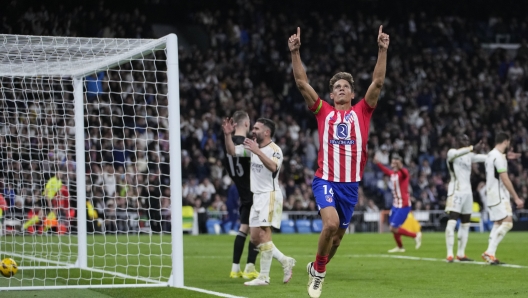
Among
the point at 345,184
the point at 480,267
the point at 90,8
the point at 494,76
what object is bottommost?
the point at 480,267

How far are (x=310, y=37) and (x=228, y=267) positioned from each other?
70.9 feet

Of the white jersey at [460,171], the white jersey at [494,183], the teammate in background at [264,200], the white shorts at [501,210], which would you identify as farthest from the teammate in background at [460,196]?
the teammate in background at [264,200]

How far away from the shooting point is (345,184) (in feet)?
28.3

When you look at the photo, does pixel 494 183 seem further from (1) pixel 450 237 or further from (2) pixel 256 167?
(2) pixel 256 167

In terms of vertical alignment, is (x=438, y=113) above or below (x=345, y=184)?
above

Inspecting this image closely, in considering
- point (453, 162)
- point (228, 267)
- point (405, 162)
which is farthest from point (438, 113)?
point (228, 267)

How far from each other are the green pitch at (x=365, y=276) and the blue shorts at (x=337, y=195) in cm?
136

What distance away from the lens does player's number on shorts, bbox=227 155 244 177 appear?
12.0 metres

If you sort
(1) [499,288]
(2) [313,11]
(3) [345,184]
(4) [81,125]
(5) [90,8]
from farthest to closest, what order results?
(2) [313,11], (5) [90,8], (4) [81,125], (1) [499,288], (3) [345,184]

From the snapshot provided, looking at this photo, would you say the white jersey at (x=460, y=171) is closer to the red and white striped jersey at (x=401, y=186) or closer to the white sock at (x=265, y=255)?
the red and white striped jersey at (x=401, y=186)

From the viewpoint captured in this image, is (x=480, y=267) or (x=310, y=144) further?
(x=310, y=144)

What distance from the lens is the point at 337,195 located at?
8.61 metres

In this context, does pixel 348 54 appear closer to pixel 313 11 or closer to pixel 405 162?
pixel 313 11

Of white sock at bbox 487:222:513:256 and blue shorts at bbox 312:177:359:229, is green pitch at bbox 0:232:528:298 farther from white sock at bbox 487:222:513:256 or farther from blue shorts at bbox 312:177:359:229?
blue shorts at bbox 312:177:359:229
